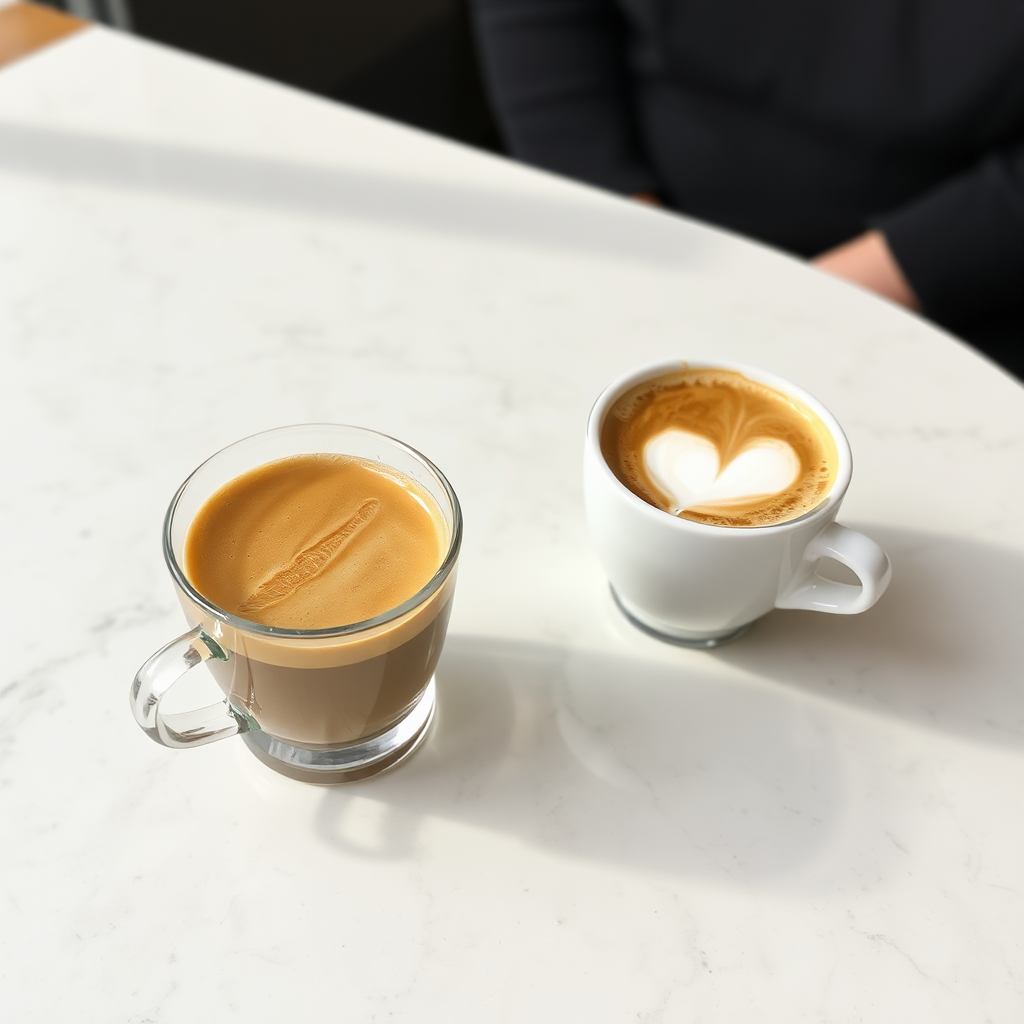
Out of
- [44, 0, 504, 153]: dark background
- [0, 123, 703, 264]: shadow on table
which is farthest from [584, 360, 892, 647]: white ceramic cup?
[44, 0, 504, 153]: dark background

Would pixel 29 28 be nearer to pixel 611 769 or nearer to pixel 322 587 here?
pixel 322 587

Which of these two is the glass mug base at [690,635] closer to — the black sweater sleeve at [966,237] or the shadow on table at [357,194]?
the shadow on table at [357,194]

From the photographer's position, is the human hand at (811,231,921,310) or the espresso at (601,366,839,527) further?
the human hand at (811,231,921,310)

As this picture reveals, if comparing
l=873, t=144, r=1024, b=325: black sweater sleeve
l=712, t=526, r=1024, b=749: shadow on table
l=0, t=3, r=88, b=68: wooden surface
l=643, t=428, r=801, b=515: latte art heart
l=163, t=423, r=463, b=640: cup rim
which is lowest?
l=873, t=144, r=1024, b=325: black sweater sleeve

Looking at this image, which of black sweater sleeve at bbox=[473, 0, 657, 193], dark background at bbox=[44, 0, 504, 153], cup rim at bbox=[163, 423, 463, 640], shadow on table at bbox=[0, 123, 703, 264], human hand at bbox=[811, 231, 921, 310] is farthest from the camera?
dark background at bbox=[44, 0, 504, 153]

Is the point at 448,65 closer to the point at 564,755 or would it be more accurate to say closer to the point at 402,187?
the point at 402,187

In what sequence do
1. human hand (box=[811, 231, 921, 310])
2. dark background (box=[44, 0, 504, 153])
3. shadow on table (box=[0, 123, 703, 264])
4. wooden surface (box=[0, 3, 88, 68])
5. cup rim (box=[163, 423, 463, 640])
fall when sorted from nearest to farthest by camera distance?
cup rim (box=[163, 423, 463, 640]) → shadow on table (box=[0, 123, 703, 264]) → wooden surface (box=[0, 3, 88, 68]) → human hand (box=[811, 231, 921, 310]) → dark background (box=[44, 0, 504, 153])

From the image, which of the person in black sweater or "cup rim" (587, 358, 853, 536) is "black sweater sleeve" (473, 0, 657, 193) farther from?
"cup rim" (587, 358, 853, 536)

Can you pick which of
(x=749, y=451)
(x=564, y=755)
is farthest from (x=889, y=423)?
(x=564, y=755)

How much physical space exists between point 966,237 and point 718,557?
2.86 ft

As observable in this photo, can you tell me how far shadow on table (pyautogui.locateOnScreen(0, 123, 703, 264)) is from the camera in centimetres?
97

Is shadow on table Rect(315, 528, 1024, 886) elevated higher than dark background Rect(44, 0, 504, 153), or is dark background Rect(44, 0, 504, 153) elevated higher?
shadow on table Rect(315, 528, 1024, 886)

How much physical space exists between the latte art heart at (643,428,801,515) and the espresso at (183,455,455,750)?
14 cm

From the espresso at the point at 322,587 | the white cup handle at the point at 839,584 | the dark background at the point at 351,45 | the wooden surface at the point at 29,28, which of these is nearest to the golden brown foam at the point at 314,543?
the espresso at the point at 322,587
